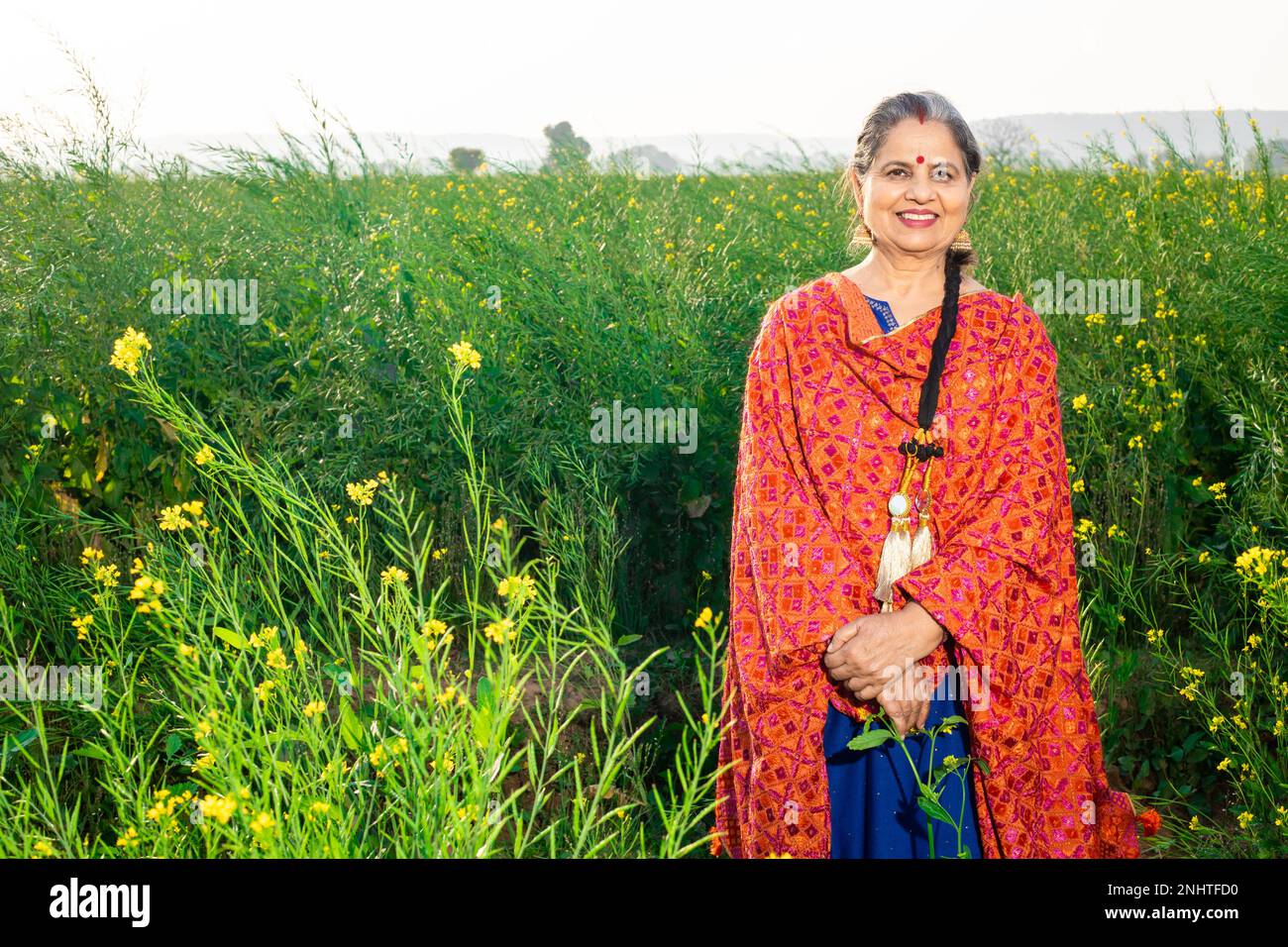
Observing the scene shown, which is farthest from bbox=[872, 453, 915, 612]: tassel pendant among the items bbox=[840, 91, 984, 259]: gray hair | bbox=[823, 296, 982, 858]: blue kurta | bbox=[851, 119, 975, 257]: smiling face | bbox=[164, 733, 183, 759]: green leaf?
bbox=[164, 733, 183, 759]: green leaf

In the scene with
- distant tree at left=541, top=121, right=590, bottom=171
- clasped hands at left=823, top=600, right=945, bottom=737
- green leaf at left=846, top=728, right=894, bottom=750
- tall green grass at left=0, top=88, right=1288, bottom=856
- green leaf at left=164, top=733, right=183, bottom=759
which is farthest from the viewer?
distant tree at left=541, top=121, right=590, bottom=171

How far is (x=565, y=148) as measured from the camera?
4.40 m

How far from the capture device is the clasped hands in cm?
168

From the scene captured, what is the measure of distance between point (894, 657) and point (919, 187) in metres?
0.72

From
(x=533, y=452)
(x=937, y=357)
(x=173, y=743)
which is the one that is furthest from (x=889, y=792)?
(x=533, y=452)

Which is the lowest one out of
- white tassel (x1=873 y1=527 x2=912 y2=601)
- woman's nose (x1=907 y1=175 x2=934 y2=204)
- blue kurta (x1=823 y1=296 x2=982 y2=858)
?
blue kurta (x1=823 y1=296 x2=982 y2=858)

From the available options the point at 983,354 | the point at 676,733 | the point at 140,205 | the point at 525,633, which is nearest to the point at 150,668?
the point at 525,633

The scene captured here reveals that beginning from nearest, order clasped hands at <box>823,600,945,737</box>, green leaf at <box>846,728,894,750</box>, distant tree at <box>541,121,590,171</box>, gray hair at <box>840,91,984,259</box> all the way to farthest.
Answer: green leaf at <box>846,728,894,750</box> → clasped hands at <box>823,600,945,737</box> → gray hair at <box>840,91,984,259</box> → distant tree at <box>541,121,590,171</box>

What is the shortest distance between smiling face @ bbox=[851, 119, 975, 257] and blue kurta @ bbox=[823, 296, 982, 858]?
12 centimetres

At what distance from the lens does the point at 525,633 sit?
8.60 feet

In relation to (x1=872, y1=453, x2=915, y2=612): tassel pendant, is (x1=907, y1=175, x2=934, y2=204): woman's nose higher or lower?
higher

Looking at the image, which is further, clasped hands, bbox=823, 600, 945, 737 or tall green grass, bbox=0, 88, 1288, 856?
tall green grass, bbox=0, 88, 1288, 856

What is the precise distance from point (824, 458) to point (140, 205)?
3.18m

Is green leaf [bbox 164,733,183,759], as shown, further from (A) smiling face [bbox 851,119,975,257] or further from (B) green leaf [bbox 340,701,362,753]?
(A) smiling face [bbox 851,119,975,257]
